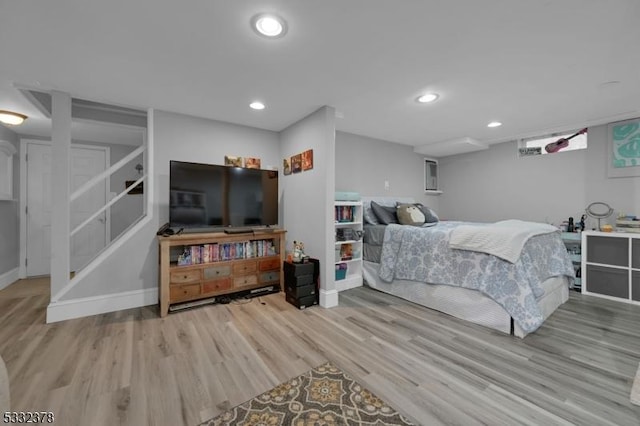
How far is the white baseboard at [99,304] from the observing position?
2.51m

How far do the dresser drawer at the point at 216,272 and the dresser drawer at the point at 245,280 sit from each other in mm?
139

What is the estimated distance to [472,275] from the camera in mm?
2496

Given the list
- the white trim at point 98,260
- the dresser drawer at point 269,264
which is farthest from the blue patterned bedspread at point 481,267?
the white trim at point 98,260

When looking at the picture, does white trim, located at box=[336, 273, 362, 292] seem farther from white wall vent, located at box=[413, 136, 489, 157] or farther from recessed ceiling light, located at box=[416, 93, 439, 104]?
white wall vent, located at box=[413, 136, 489, 157]

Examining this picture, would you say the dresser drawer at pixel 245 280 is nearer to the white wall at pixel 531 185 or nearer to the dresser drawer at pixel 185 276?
the dresser drawer at pixel 185 276

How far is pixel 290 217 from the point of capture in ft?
11.6

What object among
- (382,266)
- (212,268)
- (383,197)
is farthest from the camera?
(383,197)

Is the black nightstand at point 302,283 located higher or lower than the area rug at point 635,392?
higher

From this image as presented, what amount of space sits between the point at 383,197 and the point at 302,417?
11.6 ft

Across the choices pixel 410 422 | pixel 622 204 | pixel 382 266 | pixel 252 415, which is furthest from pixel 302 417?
pixel 622 204

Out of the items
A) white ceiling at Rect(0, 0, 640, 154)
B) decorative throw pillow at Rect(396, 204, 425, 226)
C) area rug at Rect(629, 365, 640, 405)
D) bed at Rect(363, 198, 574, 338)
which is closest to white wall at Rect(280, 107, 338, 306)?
white ceiling at Rect(0, 0, 640, 154)

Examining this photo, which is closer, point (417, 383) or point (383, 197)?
point (417, 383)

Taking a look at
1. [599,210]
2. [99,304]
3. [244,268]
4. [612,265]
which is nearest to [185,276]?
[244,268]

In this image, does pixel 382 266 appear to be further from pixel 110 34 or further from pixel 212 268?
pixel 110 34
